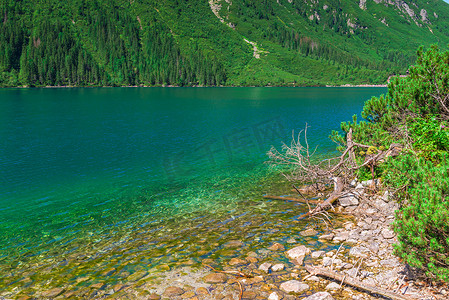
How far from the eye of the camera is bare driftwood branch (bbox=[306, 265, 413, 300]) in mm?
9289

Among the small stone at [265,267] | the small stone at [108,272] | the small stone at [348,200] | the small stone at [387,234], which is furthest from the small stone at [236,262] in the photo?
the small stone at [348,200]

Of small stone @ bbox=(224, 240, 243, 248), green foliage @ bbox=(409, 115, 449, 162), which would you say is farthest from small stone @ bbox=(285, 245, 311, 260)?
green foliage @ bbox=(409, 115, 449, 162)

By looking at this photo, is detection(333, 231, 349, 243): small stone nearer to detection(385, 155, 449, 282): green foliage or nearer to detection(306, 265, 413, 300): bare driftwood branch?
detection(306, 265, 413, 300): bare driftwood branch

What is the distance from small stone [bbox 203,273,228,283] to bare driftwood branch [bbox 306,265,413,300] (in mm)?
3218

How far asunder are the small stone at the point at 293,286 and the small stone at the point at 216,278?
7.19 feet

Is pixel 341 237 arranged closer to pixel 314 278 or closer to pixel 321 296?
pixel 314 278

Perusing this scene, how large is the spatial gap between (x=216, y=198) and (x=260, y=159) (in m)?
14.4

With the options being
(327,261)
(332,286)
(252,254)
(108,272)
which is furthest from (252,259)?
(108,272)

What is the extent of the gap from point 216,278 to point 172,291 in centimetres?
174

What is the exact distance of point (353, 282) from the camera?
1055 cm

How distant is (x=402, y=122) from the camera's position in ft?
62.1

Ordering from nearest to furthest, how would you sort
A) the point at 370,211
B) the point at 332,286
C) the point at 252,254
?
the point at 332,286, the point at 252,254, the point at 370,211

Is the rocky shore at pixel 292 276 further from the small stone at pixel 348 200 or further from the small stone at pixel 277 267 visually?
the small stone at pixel 348 200

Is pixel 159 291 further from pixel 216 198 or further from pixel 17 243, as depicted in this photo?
pixel 216 198
